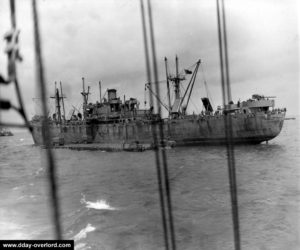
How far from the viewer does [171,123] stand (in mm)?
62250

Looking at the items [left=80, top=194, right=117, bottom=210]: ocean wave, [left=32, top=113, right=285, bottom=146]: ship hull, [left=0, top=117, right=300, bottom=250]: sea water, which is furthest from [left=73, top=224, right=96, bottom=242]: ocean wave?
[left=32, top=113, right=285, bottom=146]: ship hull

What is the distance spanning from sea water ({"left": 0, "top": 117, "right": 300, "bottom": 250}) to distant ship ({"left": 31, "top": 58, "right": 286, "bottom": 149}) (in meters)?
16.2

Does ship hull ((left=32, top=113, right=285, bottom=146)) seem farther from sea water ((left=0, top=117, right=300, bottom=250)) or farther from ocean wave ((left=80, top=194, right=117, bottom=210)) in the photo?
ocean wave ((left=80, top=194, right=117, bottom=210))

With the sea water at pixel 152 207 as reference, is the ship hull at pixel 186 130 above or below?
above

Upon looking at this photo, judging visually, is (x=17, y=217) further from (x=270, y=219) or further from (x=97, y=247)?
(x=270, y=219)

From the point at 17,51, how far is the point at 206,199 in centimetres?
2184

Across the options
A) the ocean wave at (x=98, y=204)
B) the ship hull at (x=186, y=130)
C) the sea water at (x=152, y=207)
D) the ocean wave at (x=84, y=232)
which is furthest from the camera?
the ship hull at (x=186, y=130)

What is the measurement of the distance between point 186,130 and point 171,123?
366 centimetres

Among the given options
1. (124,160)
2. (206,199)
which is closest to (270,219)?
(206,199)

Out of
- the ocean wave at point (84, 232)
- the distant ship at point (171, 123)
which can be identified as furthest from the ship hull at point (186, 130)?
the ocean wave at point (84, 232)

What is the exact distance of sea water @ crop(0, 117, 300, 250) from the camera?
15844 mm

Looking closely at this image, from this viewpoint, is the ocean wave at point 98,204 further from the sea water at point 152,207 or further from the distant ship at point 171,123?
the distant ship at point 171,123

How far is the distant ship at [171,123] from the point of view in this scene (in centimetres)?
5403

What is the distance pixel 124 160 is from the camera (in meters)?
45.2
